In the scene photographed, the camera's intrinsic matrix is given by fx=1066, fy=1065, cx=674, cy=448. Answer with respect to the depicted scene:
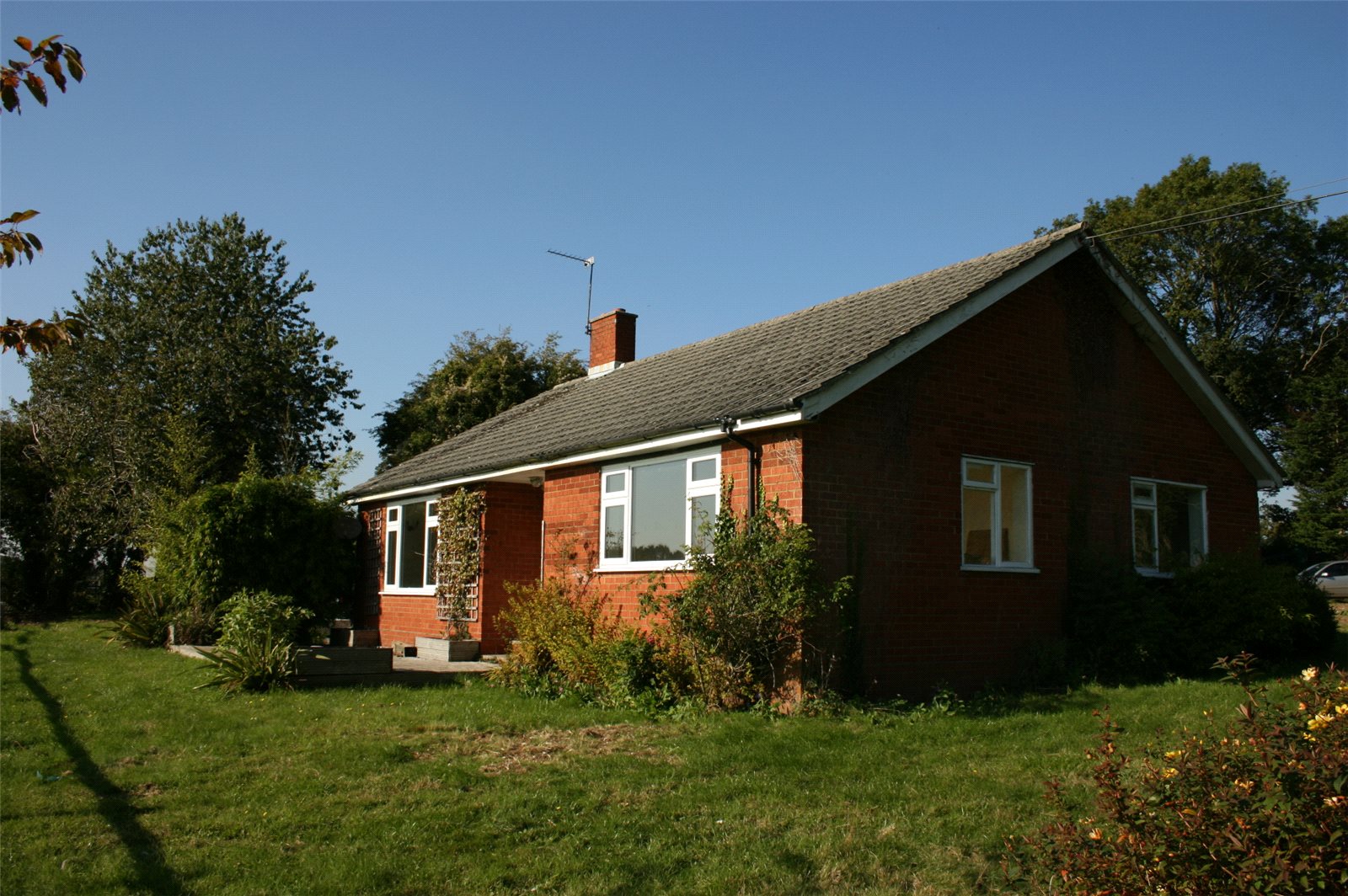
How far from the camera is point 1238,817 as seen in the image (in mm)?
3680

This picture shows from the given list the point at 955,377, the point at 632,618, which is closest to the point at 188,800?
the point at 632,618

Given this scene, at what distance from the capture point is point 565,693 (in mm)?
12375

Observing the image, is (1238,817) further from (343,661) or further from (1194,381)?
(1194,381)

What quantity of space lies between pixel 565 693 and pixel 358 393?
2710cm

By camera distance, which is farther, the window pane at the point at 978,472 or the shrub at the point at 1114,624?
the window pane at the point at 978,472

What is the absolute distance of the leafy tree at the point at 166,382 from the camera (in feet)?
104

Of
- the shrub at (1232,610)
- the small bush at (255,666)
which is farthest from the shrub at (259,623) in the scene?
the shrub at (1232,610)

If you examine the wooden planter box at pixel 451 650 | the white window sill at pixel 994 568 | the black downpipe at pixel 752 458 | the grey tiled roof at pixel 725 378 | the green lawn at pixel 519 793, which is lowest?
the green lawn at pixel 519 793

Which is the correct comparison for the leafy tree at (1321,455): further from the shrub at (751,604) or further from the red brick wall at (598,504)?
the shrub at (751,604)

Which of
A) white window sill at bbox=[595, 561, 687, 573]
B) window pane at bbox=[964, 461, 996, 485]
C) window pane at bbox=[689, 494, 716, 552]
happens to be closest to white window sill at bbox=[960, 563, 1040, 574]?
window pane at bbox=[964, 461, 996, 485]

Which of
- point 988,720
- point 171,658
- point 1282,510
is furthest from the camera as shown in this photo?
point 1282,510

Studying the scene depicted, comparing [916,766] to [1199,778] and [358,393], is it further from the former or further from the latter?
[358,393]

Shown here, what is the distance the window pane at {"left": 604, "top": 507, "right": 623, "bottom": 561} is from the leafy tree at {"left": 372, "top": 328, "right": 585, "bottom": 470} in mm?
24216

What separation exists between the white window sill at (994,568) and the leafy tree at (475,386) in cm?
2703
